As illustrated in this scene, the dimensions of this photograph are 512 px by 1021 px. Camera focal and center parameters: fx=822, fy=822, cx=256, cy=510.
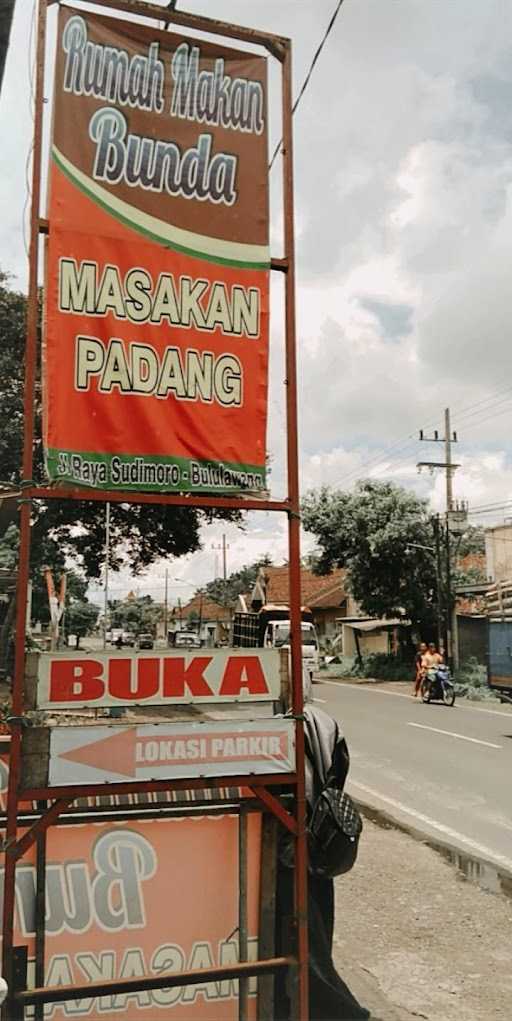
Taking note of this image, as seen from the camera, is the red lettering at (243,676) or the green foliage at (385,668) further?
the green foliage at (385,668)

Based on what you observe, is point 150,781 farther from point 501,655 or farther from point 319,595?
point 319,595

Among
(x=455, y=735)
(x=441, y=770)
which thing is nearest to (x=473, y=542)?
(x=455, y=735)

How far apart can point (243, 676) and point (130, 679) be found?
0.44m

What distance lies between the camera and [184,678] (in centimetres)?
313

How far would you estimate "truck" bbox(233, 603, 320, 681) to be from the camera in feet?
95.2

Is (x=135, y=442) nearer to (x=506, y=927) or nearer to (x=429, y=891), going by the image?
(x=506, y=927)

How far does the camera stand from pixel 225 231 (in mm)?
3492

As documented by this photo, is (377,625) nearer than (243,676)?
No

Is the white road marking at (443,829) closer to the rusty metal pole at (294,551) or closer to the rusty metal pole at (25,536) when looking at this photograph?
the rusty metal pole at (294,551)

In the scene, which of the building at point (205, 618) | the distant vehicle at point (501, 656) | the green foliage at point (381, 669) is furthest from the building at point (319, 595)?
the distant vehicle at point (501, 656)

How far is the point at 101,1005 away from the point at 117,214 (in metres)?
3.07

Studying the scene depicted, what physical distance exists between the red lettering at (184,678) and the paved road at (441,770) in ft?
15.1

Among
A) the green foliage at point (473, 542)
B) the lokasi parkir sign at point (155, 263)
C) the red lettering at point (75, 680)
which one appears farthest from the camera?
the green foliage at point (473, 542)

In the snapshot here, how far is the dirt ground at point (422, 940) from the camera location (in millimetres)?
3984
